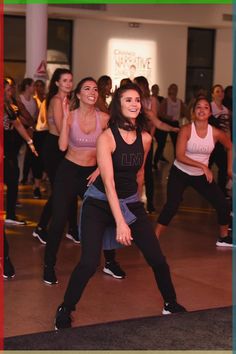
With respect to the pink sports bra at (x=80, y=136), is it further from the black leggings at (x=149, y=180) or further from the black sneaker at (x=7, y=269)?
the black leggings at (x=149, y=180)

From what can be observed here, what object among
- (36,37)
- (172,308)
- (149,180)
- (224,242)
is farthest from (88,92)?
(36,37)

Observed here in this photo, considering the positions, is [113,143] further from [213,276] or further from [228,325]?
[213,276]

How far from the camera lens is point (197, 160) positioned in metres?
6.25

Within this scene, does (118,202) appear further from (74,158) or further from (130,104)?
(74,158)

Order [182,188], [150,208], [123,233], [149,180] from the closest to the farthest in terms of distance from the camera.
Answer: [123,233]
[182,188]
[149,180]
[150,208]

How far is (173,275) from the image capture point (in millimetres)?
5684

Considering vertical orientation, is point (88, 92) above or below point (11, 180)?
above

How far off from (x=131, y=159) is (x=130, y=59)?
15780 mm

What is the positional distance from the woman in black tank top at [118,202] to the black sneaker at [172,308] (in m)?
0.14

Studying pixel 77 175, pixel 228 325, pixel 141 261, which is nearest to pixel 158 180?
pixel 141 261

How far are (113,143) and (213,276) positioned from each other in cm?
202

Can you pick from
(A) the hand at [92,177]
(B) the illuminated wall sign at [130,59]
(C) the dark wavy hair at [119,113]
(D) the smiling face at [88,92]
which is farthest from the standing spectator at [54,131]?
(B) the illuminated wall sign at [130,59]

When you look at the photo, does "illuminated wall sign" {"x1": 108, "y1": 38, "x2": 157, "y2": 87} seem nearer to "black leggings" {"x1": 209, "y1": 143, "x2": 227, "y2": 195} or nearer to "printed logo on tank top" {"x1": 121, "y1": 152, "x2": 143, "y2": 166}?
"black leggings" {"x1": 209, "y1": 143, "x2": 227, "y2": 195}

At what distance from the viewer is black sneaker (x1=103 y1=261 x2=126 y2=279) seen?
555 centimetres
